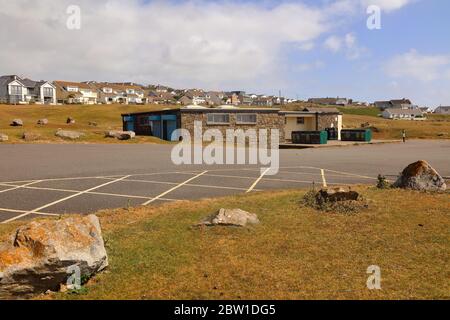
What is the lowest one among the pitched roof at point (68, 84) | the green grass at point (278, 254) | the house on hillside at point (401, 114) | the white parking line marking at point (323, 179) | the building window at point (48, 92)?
the white parking line marking at point (323, 179)

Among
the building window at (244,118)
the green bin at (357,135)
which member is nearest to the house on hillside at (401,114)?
the green bin at (357,135)

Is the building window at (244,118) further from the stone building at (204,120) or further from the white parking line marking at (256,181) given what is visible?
the white parking line marking at (256,181)

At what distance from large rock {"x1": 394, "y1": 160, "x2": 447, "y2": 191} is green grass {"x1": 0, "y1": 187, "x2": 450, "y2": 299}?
6.38 ft

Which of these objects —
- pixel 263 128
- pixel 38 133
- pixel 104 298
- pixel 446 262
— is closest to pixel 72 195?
pixel 104 298

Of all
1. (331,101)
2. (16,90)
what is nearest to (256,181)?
(16,90)

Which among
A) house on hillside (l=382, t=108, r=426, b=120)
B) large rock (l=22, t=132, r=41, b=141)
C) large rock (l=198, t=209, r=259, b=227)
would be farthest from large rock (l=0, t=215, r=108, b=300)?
house on hillside (l=382, t=108, r=426, b=120)

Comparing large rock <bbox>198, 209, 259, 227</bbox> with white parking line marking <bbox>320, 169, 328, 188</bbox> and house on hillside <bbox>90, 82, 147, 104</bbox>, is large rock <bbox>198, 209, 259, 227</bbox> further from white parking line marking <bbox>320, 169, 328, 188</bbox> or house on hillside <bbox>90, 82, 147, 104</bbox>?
house on hillside <bbox>90, 82, 147, 104</bbox>

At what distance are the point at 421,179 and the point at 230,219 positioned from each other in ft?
25.6

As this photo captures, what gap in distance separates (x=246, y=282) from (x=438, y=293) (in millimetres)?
2753

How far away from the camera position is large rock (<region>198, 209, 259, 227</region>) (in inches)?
349

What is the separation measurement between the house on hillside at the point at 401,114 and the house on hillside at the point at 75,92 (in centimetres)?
10153

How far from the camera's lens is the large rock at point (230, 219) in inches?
349

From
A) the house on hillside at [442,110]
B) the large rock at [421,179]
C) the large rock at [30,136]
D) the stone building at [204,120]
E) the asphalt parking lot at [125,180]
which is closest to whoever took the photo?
the asphalt parking lot at [125,180]

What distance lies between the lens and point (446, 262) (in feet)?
22.0
